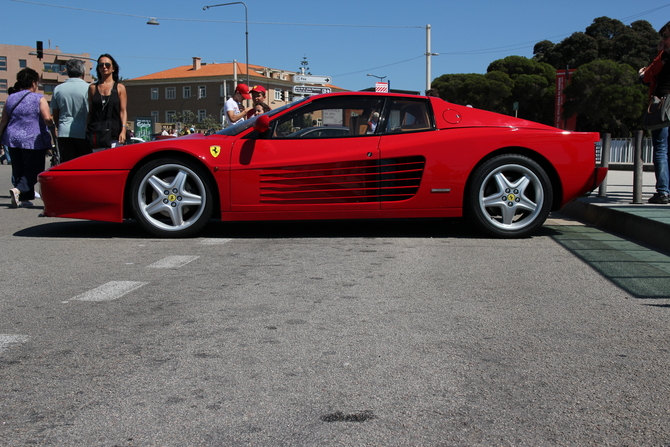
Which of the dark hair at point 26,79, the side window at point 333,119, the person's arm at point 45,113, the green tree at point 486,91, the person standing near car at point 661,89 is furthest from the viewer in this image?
the green tree at point 486,91

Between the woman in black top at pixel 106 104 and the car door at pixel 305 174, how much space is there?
2183 mm

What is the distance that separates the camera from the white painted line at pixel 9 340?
280cm

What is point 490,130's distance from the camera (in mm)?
5879

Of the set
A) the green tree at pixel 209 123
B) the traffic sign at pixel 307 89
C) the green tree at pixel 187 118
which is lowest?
the traffic sign at pixel 307 89

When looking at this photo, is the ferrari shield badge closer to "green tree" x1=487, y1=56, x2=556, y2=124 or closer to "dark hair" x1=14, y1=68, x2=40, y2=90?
"dark hair" x1=14, y1=68, x2=40, y2=90

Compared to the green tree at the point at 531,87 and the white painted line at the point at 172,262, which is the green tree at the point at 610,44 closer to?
the green tree at the point at 531,87

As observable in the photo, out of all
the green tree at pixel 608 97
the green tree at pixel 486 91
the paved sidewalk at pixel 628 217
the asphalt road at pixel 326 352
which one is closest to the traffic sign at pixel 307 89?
the paved sidewalk at pixel 628 217

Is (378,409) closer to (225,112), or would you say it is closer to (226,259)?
(226,259)

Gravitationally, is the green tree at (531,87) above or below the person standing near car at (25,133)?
above

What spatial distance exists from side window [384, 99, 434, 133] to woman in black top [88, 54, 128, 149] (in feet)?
9.91

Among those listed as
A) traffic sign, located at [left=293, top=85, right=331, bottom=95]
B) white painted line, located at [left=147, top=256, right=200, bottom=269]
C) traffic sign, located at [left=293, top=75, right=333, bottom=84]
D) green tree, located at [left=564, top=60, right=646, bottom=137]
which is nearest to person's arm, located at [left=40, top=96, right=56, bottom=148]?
white painted line, located at [left=147, top=256, right=200, bottom=269]

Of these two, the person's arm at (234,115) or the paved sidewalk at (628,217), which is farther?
the person's arm at (234,115)

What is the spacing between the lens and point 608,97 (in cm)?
4222

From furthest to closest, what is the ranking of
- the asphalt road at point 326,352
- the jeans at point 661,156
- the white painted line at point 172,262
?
1. the jeans at point 661,156
2. the white painted line at point 172,262
3. the asphalt road at point 326,352
